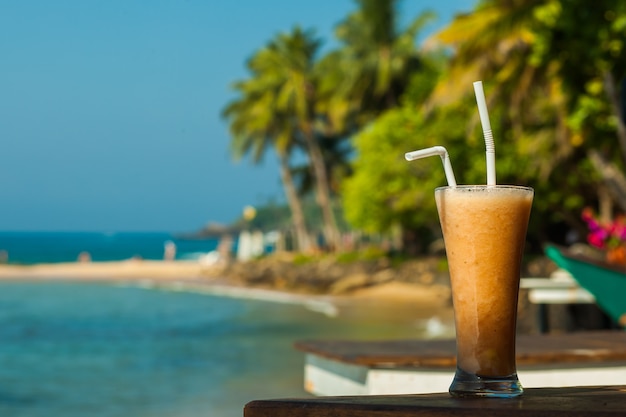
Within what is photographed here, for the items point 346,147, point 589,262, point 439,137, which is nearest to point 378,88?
point 439,137

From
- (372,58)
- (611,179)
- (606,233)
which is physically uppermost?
(372,58)

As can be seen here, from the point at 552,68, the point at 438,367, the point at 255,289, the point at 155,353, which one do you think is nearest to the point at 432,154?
the point at 438,367

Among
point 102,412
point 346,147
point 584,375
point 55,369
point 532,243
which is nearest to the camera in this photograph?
point 584,375

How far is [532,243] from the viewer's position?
2802 cm

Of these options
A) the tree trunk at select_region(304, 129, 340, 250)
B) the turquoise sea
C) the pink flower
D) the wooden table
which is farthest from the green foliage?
the wooden table

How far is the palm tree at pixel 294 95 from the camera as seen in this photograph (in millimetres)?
37250

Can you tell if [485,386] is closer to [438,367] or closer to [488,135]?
[488,135]

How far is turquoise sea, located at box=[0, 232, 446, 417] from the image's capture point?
34.9 feet

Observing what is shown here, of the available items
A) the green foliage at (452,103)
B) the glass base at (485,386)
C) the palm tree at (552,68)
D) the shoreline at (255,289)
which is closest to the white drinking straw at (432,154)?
the glass base at (485,386)

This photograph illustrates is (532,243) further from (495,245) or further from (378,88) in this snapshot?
(495,245)

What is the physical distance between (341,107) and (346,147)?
689cm

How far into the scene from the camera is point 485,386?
1678 millimetres

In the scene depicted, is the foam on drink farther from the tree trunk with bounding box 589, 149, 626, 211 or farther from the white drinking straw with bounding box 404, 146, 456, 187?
the tree trunk with bounding box 589, 149, 626, 211

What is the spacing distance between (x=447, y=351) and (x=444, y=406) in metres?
1.97
